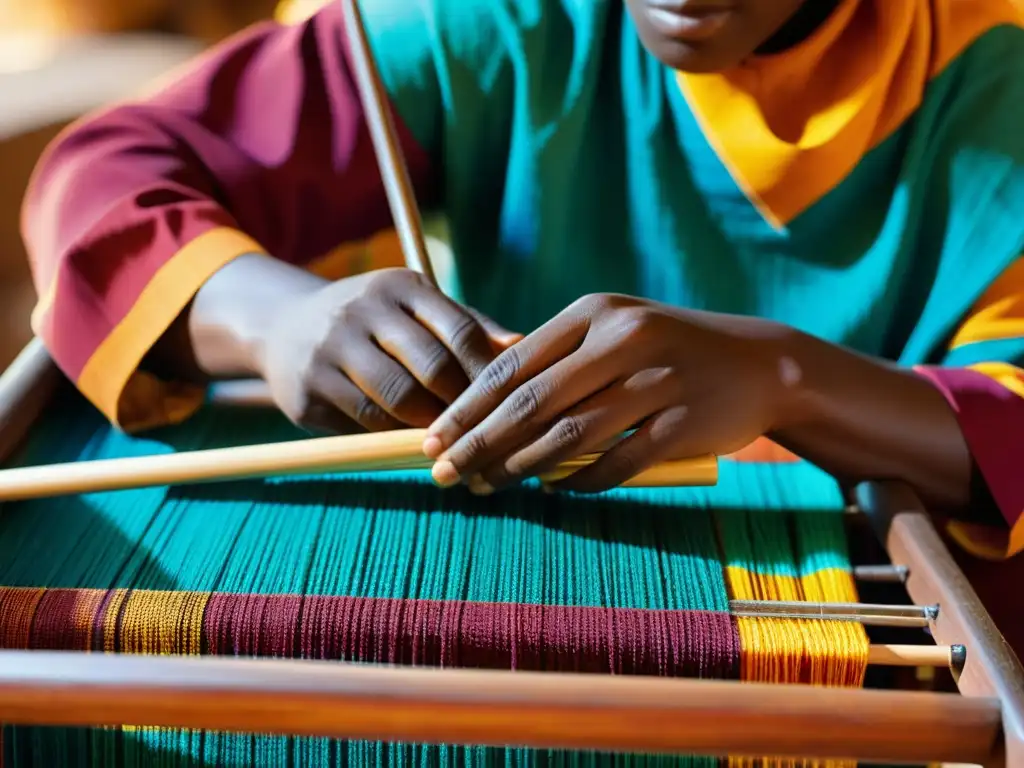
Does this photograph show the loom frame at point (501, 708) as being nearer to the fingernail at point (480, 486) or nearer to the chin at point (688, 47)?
the fingernail at point (480, 486)

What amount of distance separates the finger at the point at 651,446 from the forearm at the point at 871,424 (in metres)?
0.07

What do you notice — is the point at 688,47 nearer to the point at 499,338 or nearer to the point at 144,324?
the point at 499,338

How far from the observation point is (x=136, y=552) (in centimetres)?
54

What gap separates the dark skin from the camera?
519mm

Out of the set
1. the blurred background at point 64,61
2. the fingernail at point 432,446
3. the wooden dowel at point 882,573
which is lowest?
the blurred background at point 64,61

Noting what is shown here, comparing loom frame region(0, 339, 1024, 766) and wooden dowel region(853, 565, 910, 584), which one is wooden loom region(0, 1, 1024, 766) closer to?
loom frame region(0, 339, 1024, 766)

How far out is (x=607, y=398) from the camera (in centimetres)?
52

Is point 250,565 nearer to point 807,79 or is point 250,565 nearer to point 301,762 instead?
point 301,762

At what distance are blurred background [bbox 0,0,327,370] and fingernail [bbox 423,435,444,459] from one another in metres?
0.85

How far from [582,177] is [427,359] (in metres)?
0.27

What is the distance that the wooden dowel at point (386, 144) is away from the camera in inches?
24.7

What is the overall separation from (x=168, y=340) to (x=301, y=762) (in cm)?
28

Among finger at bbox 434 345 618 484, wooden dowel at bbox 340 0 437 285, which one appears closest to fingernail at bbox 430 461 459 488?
finger at bbox 434 345 618 484

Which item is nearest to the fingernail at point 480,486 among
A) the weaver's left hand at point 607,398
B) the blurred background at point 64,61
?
the weaver's left hand at point 607,398
